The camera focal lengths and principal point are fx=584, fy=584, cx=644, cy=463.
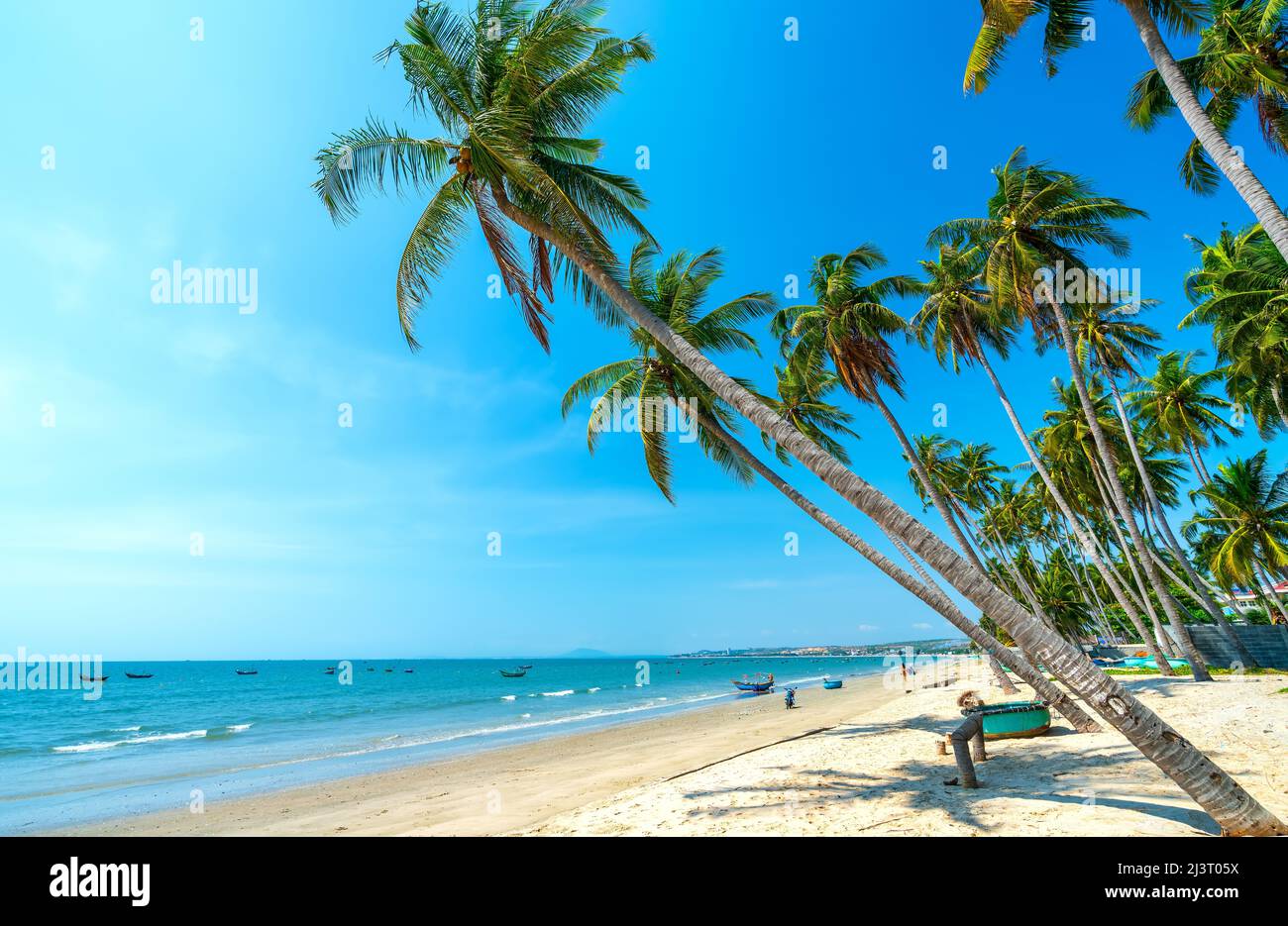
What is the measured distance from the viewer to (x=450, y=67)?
8.72 m

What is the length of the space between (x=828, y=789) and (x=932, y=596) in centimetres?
388

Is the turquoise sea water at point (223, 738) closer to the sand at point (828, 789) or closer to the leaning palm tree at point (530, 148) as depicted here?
the sand at point (828, 789)

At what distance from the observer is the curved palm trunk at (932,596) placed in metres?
9.98

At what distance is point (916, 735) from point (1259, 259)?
15.8 metres

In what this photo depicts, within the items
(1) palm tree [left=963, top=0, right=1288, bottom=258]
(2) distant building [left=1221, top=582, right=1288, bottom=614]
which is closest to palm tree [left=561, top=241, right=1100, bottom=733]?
(1) palm tree [left=963, top=0, right=1288, bottom=258]

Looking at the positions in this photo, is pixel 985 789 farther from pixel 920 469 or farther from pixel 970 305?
pixel 970 305

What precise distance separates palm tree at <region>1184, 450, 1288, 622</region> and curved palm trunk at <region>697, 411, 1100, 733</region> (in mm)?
19594

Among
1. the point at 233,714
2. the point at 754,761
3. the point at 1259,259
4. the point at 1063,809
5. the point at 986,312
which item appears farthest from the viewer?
the point at 233,714

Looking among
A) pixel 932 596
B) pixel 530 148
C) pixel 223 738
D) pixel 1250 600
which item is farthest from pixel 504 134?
pixel 1250 600

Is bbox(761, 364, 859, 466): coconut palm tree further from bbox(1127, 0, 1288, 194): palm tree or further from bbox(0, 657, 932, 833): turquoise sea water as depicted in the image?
bbox(0, 657, 932, 833): turquoise sea water

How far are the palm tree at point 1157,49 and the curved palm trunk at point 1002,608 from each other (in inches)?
245

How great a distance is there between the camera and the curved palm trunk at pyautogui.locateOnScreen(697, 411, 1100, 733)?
9977mm
